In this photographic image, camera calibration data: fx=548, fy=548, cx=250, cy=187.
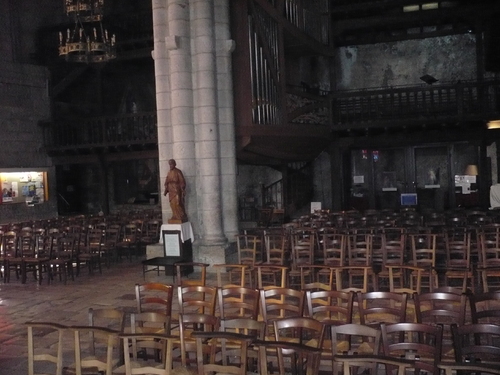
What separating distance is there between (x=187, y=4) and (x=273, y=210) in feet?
26.8

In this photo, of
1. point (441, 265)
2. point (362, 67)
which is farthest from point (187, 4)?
point (362, 67)

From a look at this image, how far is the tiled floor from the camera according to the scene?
6.90 metres

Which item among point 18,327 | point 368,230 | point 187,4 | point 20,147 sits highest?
point 187,4

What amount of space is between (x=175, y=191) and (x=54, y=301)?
3.52 m

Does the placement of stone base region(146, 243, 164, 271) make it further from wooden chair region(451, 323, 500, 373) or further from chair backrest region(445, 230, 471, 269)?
wooden chair region(451, 323, 500, 373)

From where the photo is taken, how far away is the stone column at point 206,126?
40.5 feet

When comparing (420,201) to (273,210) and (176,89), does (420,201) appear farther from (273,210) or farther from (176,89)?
(176,89)

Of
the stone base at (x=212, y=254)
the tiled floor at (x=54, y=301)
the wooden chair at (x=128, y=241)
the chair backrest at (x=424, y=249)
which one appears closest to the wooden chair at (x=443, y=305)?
the chair backrest at (x=424, y=249)

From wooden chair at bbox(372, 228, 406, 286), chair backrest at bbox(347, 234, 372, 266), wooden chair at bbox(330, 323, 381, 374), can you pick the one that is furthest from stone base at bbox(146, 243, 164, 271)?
wooden chair at bbox(330, 323, 381, 374)

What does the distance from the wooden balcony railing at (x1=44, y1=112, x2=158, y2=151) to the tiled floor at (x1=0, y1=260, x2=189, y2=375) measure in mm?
8185

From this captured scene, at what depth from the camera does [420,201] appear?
20.8m

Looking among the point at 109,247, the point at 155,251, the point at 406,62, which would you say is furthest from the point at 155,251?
the point at 406,62

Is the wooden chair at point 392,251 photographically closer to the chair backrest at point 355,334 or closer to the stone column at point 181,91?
the chair backrest at point 355,334

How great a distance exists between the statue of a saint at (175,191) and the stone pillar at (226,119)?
122cm
